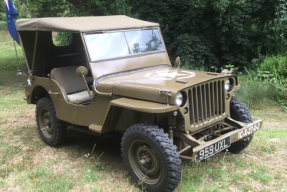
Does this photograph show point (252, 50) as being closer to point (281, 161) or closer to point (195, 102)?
point (281, 161)

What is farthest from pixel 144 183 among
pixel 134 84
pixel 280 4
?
pixel 280 4

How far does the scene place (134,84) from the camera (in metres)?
3.55

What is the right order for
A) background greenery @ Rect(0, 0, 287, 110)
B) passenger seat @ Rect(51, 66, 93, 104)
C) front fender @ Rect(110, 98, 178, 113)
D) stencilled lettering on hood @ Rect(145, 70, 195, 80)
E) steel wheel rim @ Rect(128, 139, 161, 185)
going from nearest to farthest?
1. front fender @ Rect(110, 98, 178, 113)
2. steel wheel rim @ Rect(128, 139, 161, 185)
3. stencilled lettering on hood @ Rect(145, 70, 195, 80)
4. passenger seat @ Rect(51, 66, 93, 104)
5. background greenery @ Rect(0, 0, 287, 110)

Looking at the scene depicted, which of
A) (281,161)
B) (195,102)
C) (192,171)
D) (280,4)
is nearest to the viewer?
(195,102)

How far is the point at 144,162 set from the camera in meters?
3.41

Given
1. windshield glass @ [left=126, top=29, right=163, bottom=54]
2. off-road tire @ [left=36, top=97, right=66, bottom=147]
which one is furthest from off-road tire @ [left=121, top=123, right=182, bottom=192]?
off-road tire @ [left=36, top=97, right=66, bottom=147]

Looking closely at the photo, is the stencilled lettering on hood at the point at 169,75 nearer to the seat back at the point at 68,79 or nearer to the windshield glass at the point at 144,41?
the windshield glass at the point at 144,41

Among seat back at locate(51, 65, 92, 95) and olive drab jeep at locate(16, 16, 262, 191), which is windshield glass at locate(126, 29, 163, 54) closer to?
olive drab jeep at locate(16, 16, 262, 191)

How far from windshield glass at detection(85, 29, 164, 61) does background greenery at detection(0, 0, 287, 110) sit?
4.96 meters

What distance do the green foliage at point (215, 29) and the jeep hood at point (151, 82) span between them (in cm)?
608

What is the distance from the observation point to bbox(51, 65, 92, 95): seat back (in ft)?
15.9

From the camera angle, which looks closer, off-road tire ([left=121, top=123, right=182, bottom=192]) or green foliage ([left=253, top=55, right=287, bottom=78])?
off-road tire ([left=121, top=123, right=182, bottom=192])

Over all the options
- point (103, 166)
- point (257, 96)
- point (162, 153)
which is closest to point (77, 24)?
point (103, 166)

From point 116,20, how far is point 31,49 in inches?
65.5
